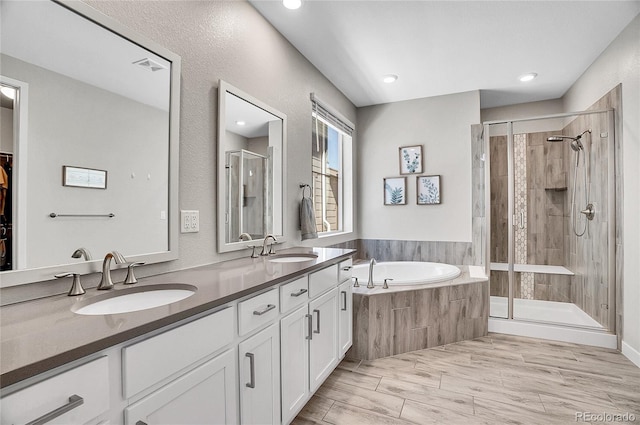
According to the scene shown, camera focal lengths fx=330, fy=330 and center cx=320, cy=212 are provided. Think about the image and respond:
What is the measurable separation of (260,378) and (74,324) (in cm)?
73

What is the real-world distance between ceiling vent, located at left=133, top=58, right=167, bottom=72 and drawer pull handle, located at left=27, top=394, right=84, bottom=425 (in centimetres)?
131

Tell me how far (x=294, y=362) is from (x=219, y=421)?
0.56 metres

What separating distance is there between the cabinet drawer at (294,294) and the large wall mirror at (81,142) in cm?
57

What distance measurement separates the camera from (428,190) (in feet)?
13.0

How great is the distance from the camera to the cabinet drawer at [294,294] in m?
1.53

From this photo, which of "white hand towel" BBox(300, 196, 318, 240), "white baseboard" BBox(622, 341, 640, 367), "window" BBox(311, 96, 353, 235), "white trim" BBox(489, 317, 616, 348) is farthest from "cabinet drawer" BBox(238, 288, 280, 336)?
"white baseboard" BBox(622, 341, 640, 367)

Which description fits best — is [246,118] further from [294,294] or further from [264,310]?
[264,310]

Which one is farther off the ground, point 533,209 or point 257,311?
point 533,209

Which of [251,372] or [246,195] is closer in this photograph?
[251,372]

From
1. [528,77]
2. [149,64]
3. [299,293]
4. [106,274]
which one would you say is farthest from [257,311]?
[528,77]

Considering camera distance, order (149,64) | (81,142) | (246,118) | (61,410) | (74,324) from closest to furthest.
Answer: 1. (61,410)
2. (74,324)
3. (81,142)
4. (149,64)
5. (246,118)

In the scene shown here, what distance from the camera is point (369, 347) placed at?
2600mm

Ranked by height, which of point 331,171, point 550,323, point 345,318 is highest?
point 331,171

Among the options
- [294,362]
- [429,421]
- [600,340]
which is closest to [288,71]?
[294,362]
